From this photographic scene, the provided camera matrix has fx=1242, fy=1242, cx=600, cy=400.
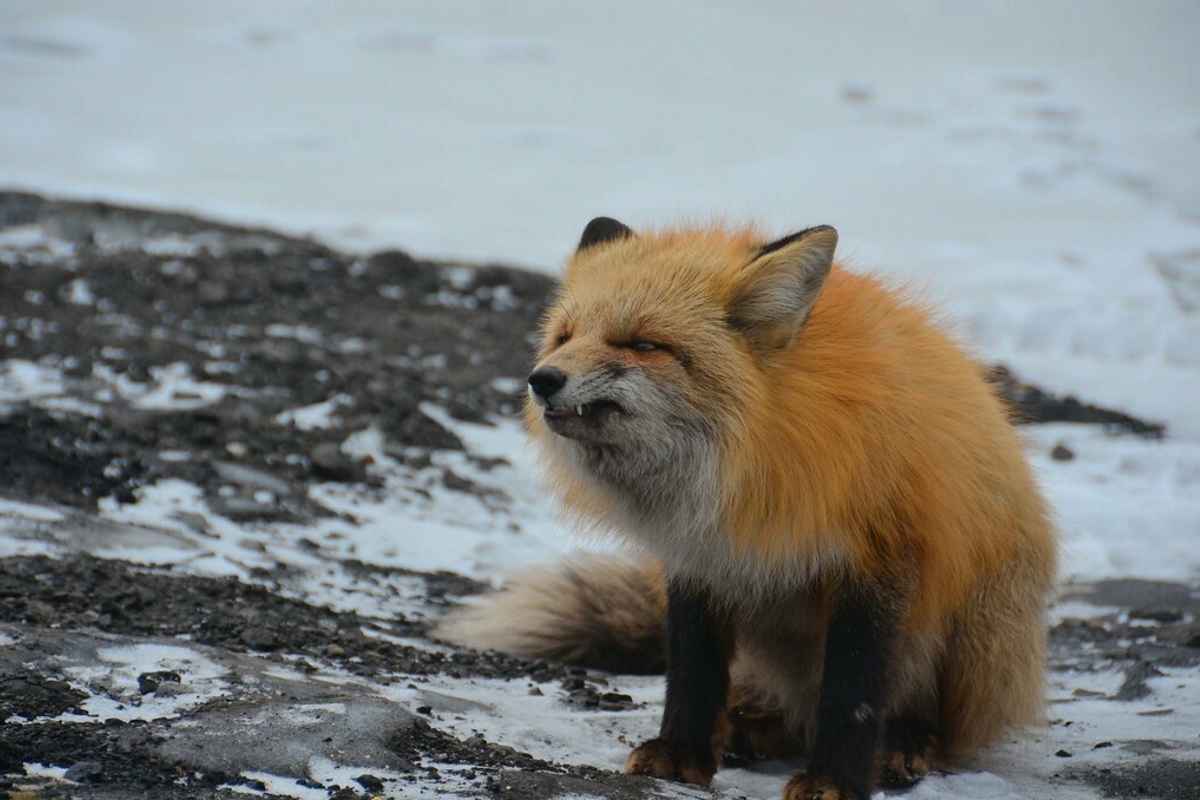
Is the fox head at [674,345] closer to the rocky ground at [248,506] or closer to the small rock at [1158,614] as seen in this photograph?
the rocky ground at [248,506]

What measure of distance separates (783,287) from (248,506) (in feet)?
10.7


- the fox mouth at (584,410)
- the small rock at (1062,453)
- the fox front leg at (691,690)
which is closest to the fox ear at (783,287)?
the fox mouth at (584,410)

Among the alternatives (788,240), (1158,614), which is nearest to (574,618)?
(788,240)

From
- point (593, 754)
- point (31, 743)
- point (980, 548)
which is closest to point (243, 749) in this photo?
point (31, 743)

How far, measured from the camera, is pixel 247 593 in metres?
4.98

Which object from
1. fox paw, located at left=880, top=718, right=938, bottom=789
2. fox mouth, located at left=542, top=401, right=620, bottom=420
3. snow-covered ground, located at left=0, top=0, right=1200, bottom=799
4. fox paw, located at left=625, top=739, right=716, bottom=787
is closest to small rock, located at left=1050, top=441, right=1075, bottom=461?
snow-covered ground, located at left=0, top=0, right=1200, bottom=799

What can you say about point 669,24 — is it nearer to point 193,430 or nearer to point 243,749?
point 193,430

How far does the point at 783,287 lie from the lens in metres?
3.79

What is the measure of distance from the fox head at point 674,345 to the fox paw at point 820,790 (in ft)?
3.47

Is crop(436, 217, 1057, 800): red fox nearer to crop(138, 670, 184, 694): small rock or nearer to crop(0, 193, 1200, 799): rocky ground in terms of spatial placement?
crop(0, 193, 1200, 799): rocky ground

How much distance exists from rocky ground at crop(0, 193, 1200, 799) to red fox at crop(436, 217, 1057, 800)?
50 centimetres

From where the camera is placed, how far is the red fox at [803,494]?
3.69m

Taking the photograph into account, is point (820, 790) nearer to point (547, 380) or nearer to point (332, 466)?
point (547, 380)

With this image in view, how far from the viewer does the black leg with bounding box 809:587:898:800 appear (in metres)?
3.74
